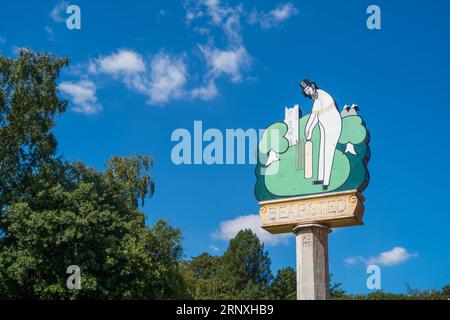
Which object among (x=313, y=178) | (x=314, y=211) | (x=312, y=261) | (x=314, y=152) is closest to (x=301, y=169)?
(x=313, y=178)

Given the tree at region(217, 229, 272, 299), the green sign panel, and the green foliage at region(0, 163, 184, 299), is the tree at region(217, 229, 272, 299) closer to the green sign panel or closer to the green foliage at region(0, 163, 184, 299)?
the green foliage at region(0, 163, 184, 299)

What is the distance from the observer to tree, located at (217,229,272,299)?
5419 cm

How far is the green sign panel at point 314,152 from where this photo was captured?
1694 centimetres

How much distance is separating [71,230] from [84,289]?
2.23 m

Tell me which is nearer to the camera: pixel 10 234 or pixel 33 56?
pixel 10 234

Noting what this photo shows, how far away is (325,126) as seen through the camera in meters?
17.5

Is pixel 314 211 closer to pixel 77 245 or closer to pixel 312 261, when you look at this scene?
pixel 312 261

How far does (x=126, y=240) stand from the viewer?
84.2 ft

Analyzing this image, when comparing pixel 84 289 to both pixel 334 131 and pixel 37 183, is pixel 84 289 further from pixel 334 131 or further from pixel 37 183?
pixel 334 131

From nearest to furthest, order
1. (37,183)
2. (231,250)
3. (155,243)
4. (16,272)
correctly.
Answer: (16,272) < (37,183) < (155,243) < (231,250)

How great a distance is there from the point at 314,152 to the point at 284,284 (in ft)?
128

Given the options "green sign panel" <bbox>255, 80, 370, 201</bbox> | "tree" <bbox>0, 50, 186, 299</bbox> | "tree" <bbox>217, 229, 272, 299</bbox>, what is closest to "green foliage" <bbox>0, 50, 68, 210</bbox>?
"tree" <bbox>0, 50, 186, 299</bbox>

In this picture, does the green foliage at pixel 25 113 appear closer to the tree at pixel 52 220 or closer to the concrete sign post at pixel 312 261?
the tree at pixel 52 220
